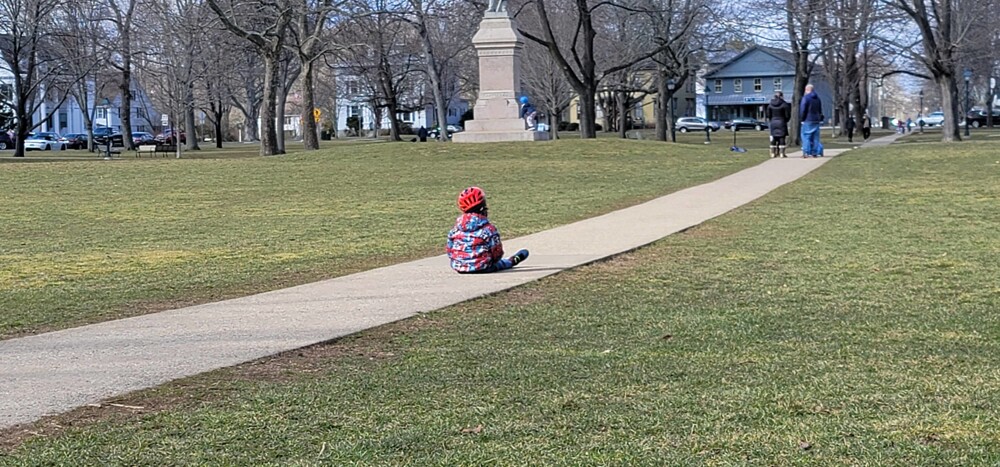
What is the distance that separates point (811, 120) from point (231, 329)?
23.6 meters

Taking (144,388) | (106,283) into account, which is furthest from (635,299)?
(106,283)

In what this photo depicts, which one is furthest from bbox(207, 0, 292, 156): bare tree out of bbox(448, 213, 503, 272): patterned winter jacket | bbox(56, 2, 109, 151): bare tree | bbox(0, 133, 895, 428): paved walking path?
bbox(448, 213, 503, 272): patterned winter jacket

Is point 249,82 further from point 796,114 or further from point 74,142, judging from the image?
point 796,114

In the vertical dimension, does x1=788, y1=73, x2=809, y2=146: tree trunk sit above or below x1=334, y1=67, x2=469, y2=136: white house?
below

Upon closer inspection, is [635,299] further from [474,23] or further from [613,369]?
[474,23]

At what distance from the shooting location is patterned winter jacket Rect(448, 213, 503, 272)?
10109 millimetres

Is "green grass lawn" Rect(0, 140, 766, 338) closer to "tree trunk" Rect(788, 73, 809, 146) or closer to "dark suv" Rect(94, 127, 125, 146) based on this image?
"tree trunk" Rect(788, 73, 809, 146)

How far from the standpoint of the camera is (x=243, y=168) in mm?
29422

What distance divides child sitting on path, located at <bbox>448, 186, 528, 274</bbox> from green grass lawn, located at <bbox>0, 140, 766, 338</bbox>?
51.0 inches

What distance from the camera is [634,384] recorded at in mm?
5770

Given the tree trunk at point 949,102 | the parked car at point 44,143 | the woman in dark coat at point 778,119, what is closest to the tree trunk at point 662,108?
the tree trunk at point 949,102

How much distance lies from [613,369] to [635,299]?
2.49 metres

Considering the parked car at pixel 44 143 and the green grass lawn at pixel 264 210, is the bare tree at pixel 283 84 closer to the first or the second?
the parked car at pixel 44 143

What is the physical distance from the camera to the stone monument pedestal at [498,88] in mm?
35500
